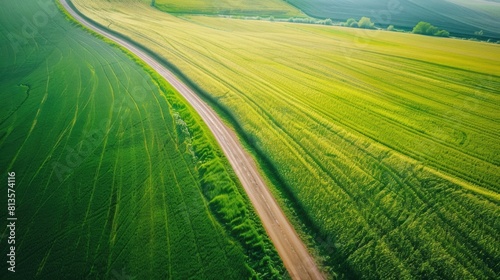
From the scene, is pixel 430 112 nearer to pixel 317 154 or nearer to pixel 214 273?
pixel 317 154

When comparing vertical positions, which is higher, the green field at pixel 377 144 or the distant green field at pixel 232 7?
the distant green field at pixel 232 7

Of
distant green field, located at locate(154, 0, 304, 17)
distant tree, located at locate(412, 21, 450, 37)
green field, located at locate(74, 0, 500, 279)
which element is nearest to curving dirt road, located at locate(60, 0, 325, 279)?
green field, located at locate(74, 0, 500, 279)

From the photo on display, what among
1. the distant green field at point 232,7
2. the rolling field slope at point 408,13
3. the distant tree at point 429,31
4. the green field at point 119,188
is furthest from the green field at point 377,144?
the rolling field slope at point 408,13

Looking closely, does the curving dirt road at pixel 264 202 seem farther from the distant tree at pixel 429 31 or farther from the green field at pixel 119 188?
the distant tree at pixel 429 31

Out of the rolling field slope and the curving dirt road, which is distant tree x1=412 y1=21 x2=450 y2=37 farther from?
the curving dirt road

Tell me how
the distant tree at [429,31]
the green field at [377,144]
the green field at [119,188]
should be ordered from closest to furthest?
the green field at [119,188]
the green field at [377,144]
the distant tree at [429,31]

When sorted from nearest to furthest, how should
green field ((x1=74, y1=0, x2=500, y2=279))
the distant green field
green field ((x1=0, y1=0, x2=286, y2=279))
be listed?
green field ((x1=0, y1=0, x2=286, y2=279)) → green field ((x1=74, y1=0, x2=500, y2=279)) → the distant green field

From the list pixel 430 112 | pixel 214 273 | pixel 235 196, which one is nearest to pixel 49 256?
pixel 214 273
